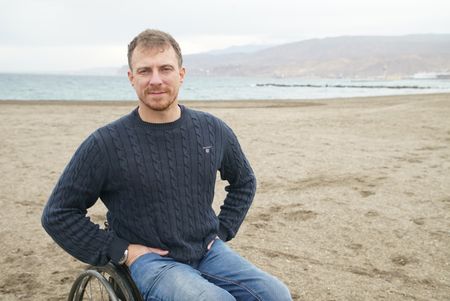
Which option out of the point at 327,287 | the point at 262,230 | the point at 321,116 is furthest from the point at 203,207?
the point at 321,116

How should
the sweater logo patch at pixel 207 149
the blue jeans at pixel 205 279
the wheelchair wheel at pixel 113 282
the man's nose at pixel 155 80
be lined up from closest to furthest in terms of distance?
the blue jeans at pixel 205 279 → the wheelchair wheel at pixel 113 282 → the man's nose at pixel 155 80 → the sweater logo patch at pixel 207 149

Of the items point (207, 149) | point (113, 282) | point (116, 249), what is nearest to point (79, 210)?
point (116, 249)

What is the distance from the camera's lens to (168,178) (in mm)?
2219

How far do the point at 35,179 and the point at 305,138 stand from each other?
626 cm

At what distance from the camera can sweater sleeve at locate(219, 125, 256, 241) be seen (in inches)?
102

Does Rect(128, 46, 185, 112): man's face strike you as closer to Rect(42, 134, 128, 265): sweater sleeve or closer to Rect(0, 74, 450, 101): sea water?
Rect(42, 134, 128, 265): sweater sleeve

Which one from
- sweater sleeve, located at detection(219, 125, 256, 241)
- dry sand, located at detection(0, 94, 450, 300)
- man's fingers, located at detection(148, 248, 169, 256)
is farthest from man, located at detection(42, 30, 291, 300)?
dry sand, located at detection(0, 94, 450, 300)

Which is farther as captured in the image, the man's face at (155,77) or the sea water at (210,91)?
the sea water at (210,91)

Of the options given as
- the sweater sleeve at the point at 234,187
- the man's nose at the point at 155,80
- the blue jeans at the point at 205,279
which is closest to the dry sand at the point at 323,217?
the sweater sleeve at the point at 234,187

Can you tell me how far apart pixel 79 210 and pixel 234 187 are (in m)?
0.93

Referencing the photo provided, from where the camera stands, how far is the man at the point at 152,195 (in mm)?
2143

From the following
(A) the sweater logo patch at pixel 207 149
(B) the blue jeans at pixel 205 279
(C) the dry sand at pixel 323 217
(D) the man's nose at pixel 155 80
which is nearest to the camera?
(B) the blue jeans at pixel 205 279

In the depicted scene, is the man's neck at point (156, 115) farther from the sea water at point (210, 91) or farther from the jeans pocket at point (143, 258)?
the sea water at point (210, 91)

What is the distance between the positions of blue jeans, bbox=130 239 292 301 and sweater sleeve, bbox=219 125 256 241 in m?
0.24
